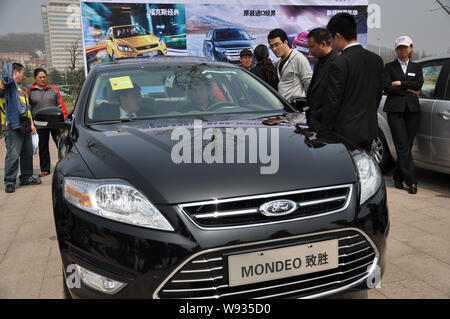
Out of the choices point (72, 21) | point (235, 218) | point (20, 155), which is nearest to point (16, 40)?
point (20, 155)

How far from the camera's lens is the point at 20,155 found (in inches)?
239

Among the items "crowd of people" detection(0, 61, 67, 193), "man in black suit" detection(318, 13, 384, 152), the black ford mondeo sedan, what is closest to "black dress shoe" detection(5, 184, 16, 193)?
"crowd of people" detection(0, 61, 67, 193)

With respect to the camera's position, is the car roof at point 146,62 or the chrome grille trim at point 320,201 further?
the car roof at point 146,62

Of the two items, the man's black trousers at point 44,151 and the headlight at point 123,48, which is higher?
the headlight at point 123,48

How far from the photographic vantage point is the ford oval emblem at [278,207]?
1748mm

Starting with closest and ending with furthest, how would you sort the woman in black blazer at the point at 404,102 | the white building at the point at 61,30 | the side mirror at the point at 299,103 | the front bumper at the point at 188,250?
the front bumper at the point at 188,250
the side mirror at the point at 299,103
the woman in black blazer at the point at 404,102
the white building at the point at 61,30

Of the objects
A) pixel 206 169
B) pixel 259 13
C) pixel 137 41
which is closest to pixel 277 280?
pixel 206 169

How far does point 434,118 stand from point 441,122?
0.11m

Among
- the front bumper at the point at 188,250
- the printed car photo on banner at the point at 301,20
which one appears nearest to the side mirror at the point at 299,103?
the front bumper at the point at 188,250

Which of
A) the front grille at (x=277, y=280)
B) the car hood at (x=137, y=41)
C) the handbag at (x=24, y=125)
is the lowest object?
the front grille at (x=277, y=280)

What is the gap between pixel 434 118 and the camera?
Answer: 464cm

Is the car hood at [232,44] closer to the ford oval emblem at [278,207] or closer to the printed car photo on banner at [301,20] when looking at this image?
the printed car photo on banner at [301,20]

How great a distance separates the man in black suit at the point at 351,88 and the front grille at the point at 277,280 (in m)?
1.59
